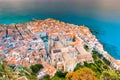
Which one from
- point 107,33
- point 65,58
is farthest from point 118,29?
point 65,58

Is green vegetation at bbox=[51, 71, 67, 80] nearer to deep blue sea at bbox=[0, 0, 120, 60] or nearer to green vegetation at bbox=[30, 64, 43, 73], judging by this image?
green vegetation at bbox=[30, 64, 43, 73]

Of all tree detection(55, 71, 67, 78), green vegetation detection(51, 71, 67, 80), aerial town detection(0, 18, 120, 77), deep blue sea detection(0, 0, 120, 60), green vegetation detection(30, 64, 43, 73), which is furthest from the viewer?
deep blue sea detection(0, 0, 120, 60)

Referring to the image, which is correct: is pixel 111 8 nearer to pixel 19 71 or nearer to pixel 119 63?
pixel 119 63

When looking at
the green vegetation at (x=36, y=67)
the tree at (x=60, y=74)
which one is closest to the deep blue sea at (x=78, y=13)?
the tree at (x=60, y=74)

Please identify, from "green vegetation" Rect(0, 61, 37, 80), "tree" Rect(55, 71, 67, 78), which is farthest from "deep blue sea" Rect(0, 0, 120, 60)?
"green vegetation" Rect(0, 61, 37, 80)

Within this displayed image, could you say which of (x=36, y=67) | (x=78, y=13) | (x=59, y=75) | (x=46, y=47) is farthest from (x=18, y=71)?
(x=78, y=13)

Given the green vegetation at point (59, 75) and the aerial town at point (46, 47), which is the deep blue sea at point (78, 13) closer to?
the aerial town at point (46, 47)

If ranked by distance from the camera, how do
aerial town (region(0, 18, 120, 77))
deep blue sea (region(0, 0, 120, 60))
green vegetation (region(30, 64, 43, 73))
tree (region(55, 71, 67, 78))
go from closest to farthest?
tree (region(55, 71, 67, 78))
green vegetation (region(30, 64, 43, 73))
aerial town (region(0, 18, 120, 77))
deep blue sea (region(0, 0, 120, 60))
